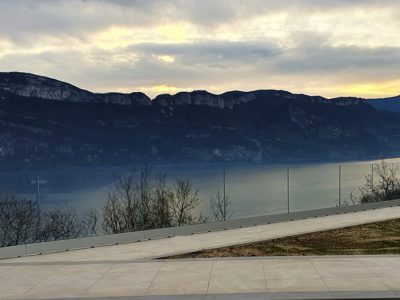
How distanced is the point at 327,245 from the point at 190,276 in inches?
234

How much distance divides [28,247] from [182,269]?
5581 millimetres

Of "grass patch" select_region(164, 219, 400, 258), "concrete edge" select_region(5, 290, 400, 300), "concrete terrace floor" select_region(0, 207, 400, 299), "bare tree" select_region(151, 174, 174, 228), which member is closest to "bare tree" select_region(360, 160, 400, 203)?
"bare tree" select_region(151, 174, 174, 228)

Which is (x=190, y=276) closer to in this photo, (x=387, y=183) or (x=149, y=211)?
(x=149, y=211)

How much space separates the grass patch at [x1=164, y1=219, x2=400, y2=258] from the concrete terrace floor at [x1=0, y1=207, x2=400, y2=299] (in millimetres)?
1244

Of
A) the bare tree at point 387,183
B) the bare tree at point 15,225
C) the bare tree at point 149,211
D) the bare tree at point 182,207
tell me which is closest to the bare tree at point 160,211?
the bare tree at point 149,211

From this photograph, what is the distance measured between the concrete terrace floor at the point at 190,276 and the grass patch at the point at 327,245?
49.0 inches

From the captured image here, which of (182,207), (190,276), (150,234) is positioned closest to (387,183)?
(182,207)

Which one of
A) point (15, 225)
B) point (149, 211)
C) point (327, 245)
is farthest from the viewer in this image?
point (15, 225)

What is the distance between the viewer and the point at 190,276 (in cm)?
1077

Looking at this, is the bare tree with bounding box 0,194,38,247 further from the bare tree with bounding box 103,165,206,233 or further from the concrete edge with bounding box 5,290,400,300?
the concrete edge with bounding box 5,290,400,300

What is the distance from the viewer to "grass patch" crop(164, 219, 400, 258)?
533 inches

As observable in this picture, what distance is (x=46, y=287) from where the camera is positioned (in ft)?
33.4

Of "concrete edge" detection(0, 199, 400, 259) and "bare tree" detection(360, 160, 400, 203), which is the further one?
"bare tree" detection(360, 160, 400, 203)

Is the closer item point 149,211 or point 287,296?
point 287,296
